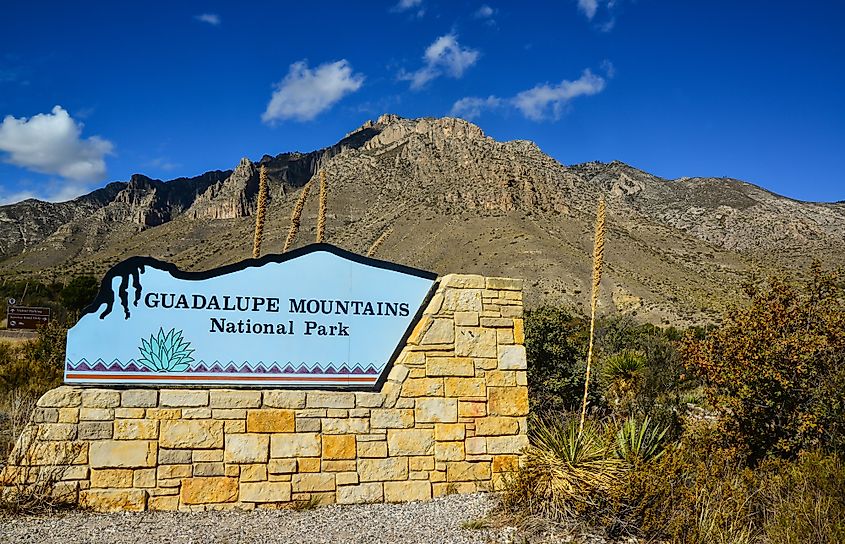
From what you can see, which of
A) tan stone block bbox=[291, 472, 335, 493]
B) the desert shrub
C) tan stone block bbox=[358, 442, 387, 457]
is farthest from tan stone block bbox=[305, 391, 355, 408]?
the desert shrub

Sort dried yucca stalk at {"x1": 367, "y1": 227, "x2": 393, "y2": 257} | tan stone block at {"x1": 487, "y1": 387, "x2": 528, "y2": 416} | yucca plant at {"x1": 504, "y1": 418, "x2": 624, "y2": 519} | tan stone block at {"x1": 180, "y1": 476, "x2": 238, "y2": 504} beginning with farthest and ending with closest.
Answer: dried yucca stalk at {"x1": 367, "y1": 227, "x2": 393, "y2": 257}, tan stone block at {"x1": 487, "y1": 387, "x2": 528, "y2": 416}, tan stone block at {"x1": 180, "y1": 476, "x2": 238, "y2": 504}, yucca plant at {"x1": 504, "y1": 418, "x2": 624, "y2": 519}

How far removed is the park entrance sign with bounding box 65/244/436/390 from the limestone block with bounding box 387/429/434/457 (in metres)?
0.61

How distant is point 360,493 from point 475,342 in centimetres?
217

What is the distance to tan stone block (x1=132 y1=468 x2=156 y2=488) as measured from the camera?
6434mm

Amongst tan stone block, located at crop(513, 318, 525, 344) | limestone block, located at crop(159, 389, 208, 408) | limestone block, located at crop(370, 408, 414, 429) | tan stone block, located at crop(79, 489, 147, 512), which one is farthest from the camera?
tan stone block, located at crop(513, 318, 525, 344)

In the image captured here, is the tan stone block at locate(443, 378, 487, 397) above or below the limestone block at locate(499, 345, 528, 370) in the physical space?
below

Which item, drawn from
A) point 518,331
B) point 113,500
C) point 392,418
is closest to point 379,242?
point 518,331

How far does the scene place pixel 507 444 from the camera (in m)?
7.46

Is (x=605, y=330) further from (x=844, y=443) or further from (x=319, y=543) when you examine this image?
(x=319, y=543)

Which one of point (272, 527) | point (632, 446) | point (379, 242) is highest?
point (379, 242)

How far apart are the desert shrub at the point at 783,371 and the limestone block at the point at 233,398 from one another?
5.69 m

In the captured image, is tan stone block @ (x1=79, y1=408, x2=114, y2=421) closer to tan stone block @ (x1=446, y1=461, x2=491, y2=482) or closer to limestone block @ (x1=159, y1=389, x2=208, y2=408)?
limestone block @ (x1=159, y1=389, x2=208, y2=408)

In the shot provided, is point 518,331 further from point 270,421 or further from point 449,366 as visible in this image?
point 270,421

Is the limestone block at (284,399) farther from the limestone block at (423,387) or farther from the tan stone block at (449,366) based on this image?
the tan stone block at (449,366)
